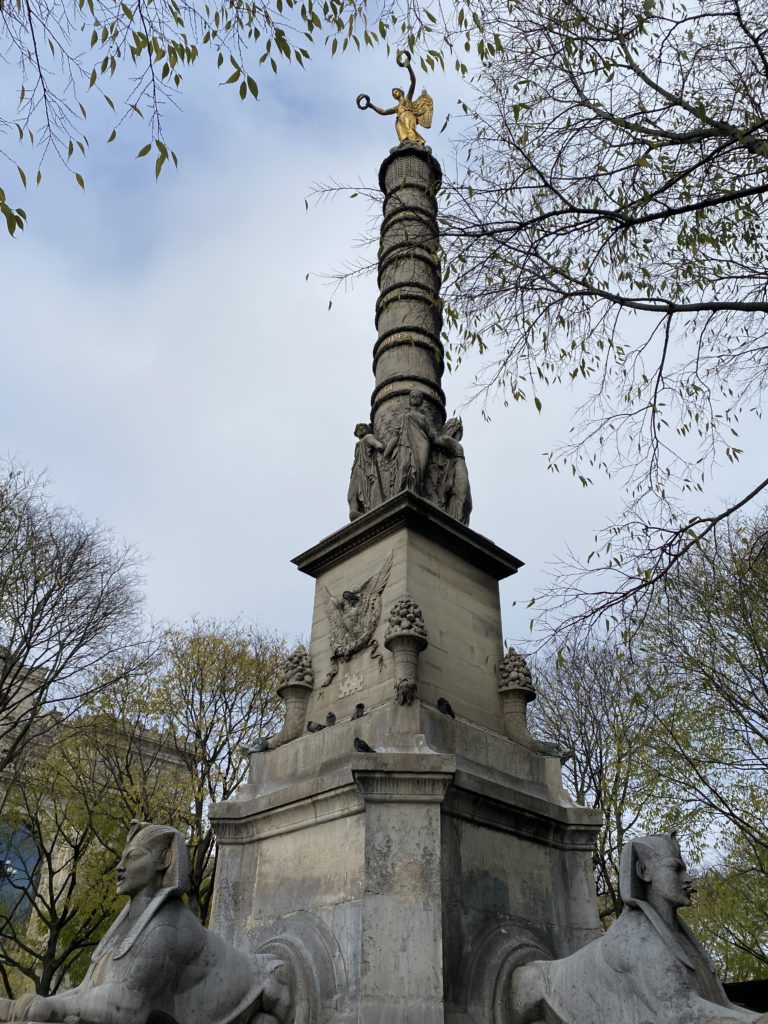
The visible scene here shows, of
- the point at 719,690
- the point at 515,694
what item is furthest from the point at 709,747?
the point at 515,694

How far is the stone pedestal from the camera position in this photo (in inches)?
248

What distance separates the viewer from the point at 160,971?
18.1 feet

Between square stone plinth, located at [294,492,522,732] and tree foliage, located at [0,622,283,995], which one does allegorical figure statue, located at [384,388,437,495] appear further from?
tree foliage, located at [0,622,283,995]

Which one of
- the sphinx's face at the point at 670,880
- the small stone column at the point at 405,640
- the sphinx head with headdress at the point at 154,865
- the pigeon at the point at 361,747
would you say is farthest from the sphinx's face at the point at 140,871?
the sphinx's face at the point at 670,880

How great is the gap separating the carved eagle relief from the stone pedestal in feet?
0.18

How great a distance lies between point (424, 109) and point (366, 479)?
8.38 meters

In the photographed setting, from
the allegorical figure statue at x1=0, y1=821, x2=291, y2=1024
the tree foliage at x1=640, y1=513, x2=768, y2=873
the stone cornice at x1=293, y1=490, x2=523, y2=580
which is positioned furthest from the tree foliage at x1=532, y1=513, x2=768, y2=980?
the allegorical figure statue at x1=0, y1=821, x2=291, y2=1024

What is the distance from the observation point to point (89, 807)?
760 inches

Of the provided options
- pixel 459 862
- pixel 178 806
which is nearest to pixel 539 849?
pixel 459 862

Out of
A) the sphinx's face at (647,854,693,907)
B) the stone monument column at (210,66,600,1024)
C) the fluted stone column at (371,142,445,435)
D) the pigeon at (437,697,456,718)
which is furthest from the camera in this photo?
the fluted stone column at (371,142,445,435)

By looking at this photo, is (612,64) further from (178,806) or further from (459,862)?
(178,806)

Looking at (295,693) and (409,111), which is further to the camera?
(409,111)

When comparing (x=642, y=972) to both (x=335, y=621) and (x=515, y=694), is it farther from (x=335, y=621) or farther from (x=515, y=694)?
(x=335, y=621)

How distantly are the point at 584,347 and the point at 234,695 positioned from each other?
16.2 metres
